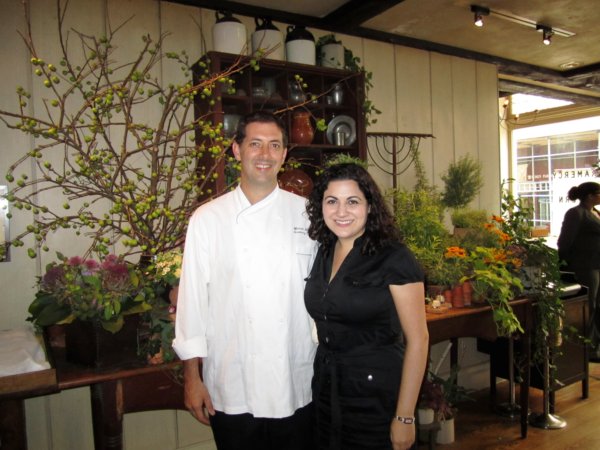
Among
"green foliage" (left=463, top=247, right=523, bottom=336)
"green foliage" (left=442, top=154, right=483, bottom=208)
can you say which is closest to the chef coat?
"green foliage" (left=463, top=247, right=523, bottom=336)

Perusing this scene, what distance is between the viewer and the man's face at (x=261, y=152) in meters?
1.57

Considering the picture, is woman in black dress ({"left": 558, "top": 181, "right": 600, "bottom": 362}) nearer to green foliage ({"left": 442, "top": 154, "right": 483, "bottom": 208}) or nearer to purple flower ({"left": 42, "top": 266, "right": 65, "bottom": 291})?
green foliage ({"left": 442, "top": 154, "right": 483, "bottom": 208})

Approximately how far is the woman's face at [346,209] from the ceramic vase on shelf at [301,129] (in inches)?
60.7

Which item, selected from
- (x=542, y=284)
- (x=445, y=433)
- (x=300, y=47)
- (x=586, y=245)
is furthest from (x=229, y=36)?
(x=586, y=245)

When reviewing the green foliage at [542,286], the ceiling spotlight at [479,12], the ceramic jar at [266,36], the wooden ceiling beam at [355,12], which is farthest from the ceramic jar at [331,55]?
the green foliage at [542,286]

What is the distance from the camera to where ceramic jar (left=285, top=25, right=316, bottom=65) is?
2992 mm

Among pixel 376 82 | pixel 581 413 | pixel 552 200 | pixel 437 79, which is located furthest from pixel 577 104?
pixel 581 413

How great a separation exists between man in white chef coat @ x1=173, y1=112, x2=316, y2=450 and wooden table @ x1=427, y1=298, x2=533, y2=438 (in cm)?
103

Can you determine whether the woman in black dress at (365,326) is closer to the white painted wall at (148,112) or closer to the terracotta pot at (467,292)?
the terracotta pot at (467,292)

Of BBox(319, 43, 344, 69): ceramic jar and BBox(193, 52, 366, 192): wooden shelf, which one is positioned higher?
BBox(319, 43, 344, 69): ceramic jar

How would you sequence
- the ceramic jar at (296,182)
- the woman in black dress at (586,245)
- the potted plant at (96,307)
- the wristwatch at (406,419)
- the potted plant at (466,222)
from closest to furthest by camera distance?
the wristwatch at (406,419), the potted plant at (96,307), the ceramic jar at (296,182), the potted plant at (466,222), the woman in black dress at (586,245)

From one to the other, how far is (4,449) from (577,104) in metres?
7.67

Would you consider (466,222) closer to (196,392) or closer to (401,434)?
(401,434)

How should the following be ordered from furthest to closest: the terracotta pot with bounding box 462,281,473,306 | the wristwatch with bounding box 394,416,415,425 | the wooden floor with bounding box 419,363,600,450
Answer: the wooden floor with bounding box 419,363,600,450 → the terracotta pot with bounding box 462,281,473,306 → the wristwatch with bounding box 394,416,415,425
